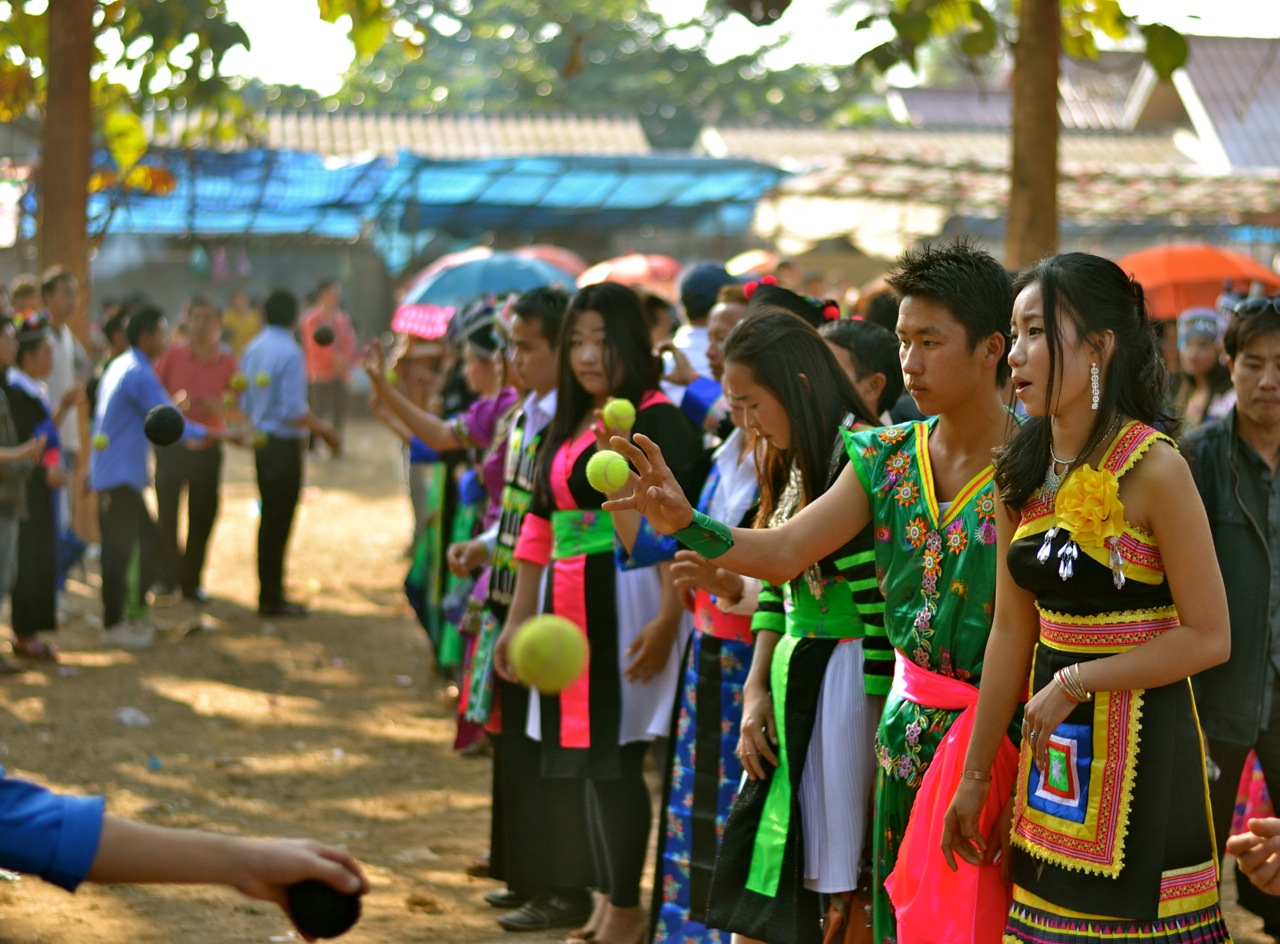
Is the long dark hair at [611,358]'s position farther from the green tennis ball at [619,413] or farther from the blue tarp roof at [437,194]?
the blue tarp roof at [437,194]

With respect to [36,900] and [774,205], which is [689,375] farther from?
[774,205]

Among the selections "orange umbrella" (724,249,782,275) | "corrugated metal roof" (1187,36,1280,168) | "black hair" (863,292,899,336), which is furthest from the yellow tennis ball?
"corrugated metal roof" (1187,36,1280,168)

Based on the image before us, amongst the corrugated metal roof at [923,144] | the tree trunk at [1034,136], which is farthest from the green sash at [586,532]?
the corrugated metal roof at [923,144]

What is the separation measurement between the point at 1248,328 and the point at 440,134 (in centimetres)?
2041

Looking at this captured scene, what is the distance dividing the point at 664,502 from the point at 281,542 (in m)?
8.08

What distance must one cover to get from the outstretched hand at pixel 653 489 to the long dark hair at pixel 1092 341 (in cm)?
68

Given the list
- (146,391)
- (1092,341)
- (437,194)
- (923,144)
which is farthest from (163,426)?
(923,144)

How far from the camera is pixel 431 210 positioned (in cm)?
2034

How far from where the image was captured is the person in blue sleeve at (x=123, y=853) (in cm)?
213

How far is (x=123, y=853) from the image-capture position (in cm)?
215

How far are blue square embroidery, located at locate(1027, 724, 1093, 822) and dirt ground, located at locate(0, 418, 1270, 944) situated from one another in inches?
101

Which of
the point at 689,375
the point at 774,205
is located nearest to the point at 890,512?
the point at 689,375

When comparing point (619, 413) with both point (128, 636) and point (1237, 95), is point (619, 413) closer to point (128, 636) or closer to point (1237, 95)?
point (128, 636)

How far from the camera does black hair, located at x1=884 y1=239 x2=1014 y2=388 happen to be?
3.14 m
